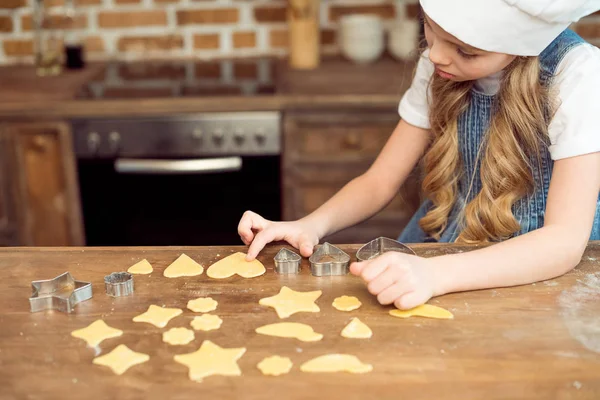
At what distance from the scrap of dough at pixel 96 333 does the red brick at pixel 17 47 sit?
2.16 metres

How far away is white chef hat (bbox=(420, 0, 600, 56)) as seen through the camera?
1.09 m

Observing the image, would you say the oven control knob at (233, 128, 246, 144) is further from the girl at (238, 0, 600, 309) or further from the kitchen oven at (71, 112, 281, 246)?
the girl at (238, 0, 600, 309)

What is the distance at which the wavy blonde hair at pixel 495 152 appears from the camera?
4.10 feet

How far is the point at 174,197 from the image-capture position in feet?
7.63

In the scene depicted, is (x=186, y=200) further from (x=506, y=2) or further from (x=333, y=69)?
(x=506, y=2)

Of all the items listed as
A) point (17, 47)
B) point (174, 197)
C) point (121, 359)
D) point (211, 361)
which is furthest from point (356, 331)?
point (17, 47)

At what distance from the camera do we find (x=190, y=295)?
3.33 ft

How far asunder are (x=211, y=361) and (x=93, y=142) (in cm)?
156

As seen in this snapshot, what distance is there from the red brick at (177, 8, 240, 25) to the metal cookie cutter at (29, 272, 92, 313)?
6.16 feet

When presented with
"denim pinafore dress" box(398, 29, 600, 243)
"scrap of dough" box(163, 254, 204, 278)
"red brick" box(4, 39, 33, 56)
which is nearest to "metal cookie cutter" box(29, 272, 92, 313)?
"scrap of dough" box(163, 254, 204, 278)

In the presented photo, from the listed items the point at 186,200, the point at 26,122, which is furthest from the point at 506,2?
Result: the point at 26,122

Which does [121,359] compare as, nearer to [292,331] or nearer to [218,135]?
[292,331]

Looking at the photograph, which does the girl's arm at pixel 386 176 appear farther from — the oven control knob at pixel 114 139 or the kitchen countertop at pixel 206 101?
the oven control knob at pixel 114 139

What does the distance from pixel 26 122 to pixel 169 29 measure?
2.46 ft
